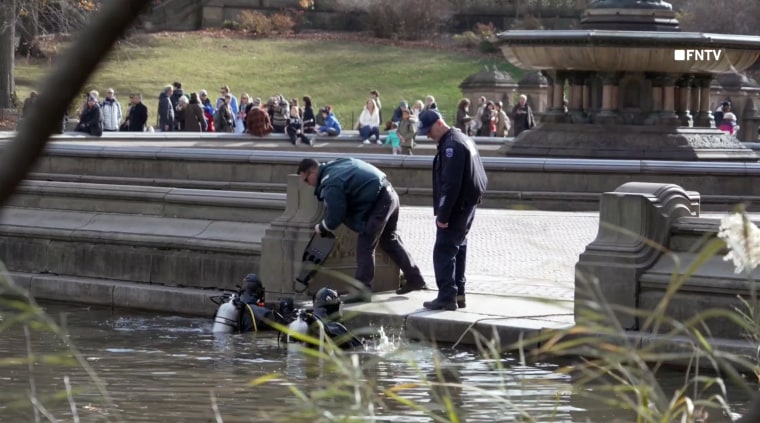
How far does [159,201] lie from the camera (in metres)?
14.4

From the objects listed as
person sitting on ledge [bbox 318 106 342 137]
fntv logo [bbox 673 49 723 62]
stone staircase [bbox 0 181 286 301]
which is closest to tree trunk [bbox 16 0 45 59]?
person sitting on ledge [bbox 318 106 342 137]

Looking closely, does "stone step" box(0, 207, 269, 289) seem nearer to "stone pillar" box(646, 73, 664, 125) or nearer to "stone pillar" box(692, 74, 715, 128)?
"stone pillar" box(646, 73, 664, 125)

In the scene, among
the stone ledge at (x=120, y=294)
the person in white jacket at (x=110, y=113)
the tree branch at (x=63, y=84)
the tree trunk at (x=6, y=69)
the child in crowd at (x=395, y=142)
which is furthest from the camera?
Answer: the tree trunk at (x=6, y=69)

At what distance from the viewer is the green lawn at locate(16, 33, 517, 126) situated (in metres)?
55.3

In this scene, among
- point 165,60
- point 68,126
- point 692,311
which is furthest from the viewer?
point 165,60

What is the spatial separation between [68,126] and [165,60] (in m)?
28.3

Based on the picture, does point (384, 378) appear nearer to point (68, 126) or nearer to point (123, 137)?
point (123, 137)

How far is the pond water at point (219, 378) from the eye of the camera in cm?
815

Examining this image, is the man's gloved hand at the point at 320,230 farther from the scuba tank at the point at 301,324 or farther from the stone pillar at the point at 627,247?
the stone pillar at the point at 627,247

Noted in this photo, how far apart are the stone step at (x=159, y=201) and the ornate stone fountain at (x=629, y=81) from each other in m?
8.50

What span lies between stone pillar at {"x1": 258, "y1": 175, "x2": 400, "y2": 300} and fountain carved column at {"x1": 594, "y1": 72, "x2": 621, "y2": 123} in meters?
10.2

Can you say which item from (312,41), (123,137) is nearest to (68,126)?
(123,137)

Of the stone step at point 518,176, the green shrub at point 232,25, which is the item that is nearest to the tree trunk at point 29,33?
the stone step at point 518,176

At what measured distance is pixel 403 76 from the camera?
59.7 m
